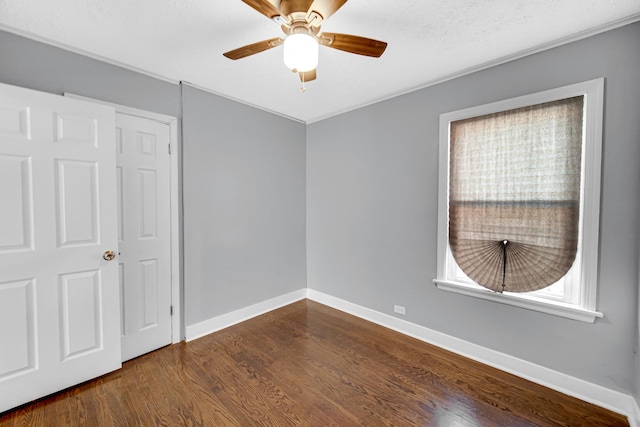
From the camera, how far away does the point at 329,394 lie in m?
1.87

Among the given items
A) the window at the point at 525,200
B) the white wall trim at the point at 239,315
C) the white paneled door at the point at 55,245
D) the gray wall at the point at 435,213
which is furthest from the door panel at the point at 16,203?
the window at the point at 525,200

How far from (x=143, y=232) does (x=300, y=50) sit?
2.00 meters

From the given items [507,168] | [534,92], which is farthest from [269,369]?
[534,92]

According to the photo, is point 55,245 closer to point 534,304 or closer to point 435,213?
point 435,213

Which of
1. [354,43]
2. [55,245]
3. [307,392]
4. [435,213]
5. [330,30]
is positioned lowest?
[307,392]

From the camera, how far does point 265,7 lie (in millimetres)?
1286

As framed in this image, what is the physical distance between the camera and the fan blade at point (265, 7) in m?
1.23

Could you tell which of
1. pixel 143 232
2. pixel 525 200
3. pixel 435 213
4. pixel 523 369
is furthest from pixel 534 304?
pixel 143 232

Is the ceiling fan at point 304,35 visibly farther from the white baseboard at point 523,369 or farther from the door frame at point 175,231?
the white baseboard at point 523,369

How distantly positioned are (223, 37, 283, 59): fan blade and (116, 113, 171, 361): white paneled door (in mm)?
1220

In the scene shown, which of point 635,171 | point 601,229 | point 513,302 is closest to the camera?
point 635,171

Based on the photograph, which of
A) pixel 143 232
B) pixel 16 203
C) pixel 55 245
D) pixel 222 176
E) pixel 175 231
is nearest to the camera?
pixel 16 203

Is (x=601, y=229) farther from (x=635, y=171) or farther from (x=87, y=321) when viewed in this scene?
(x=87, y=321)

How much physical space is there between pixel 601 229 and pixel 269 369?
2.59 metres
